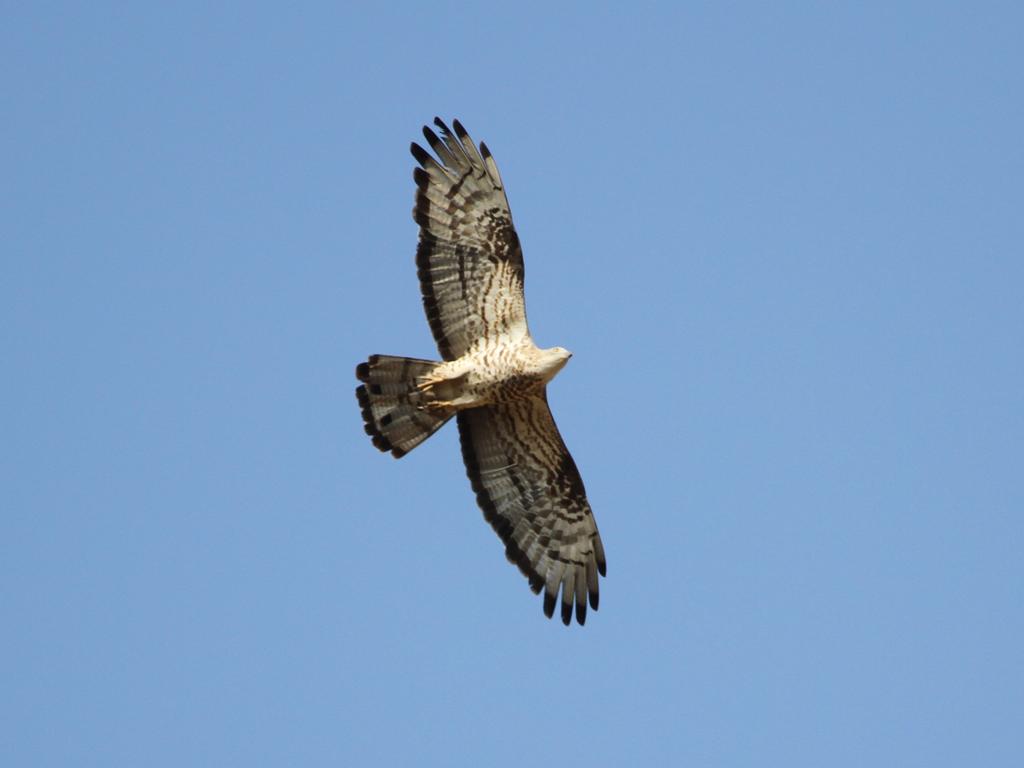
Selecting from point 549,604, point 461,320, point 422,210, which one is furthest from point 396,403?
point 549,604

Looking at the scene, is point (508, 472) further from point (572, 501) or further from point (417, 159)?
point (417, 159)

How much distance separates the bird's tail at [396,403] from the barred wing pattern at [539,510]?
0.65 meters

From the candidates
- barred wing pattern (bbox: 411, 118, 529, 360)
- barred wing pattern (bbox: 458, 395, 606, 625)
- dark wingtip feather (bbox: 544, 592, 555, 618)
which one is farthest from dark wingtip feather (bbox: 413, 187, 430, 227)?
dark wingtip feather (bbox: 544, 592, 555, 618)

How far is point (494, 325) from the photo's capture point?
13.6 metres

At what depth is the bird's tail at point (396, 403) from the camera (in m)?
13.5

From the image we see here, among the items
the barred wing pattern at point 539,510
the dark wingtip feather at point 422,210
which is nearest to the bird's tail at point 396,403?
the barred wing pattern at point 539,510

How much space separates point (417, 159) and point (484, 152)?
1.95 ft

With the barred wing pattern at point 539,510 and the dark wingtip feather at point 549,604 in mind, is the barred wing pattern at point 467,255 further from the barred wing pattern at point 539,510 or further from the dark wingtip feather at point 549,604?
the dark wingtip feather at point 549,604

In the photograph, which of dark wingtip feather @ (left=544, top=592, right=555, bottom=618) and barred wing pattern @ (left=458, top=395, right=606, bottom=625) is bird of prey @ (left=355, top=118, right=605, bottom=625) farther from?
dark wingtip feather @ (left=544, top=592, right=555, bottom=618)

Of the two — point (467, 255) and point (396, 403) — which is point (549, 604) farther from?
point (467, 255)

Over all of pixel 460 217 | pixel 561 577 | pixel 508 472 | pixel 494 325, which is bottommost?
pixel 561 577

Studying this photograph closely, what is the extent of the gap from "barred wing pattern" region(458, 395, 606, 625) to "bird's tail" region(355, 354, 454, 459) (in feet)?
2.12

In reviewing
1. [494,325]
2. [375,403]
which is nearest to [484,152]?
[494,325]

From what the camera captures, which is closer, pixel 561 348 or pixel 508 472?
pixel 561 348
